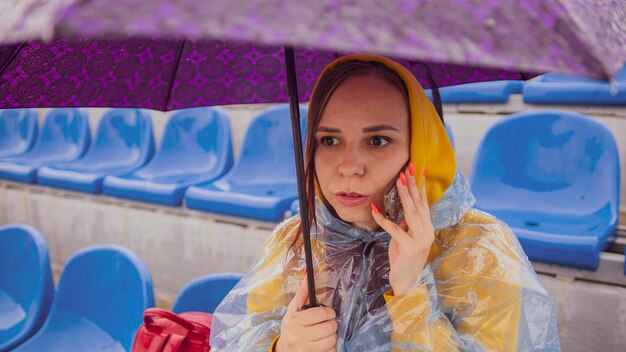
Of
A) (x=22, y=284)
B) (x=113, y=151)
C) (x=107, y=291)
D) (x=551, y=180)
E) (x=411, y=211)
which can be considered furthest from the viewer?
(x=113, y=151)

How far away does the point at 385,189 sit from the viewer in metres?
0.94

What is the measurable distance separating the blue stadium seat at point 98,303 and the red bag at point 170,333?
327mm

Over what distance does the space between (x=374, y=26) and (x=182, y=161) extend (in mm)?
3254

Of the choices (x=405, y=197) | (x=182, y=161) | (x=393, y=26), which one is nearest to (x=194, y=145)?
(x=182, y=161)

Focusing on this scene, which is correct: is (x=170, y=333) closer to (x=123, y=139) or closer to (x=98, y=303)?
(x=98, y=303)

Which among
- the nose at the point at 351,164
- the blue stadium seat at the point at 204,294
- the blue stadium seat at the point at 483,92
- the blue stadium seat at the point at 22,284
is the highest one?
the nose at the point at 351,164

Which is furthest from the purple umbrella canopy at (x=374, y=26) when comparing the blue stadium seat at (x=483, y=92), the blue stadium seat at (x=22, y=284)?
the blue stadium seat at (x=483, y=92)

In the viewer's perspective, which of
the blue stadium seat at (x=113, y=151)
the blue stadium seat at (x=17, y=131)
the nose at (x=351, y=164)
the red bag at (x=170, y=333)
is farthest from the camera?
the blue stadium seat at (x=17, y=131)

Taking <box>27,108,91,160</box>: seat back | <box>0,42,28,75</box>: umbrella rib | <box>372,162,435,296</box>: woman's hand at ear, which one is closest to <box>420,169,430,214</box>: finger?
<box>372,162,435,296</box>: woman's hand at ear

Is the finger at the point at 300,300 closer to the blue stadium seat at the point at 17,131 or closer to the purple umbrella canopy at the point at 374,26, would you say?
the purple umbrella canopy at the point at 374,26

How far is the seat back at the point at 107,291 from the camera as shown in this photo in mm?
1621

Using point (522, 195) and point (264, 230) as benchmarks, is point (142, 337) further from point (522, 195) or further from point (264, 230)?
point (522, 195)

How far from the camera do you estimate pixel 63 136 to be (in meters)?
4.50

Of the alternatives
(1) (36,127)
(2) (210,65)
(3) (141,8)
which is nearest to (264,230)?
(2) (210,65)
